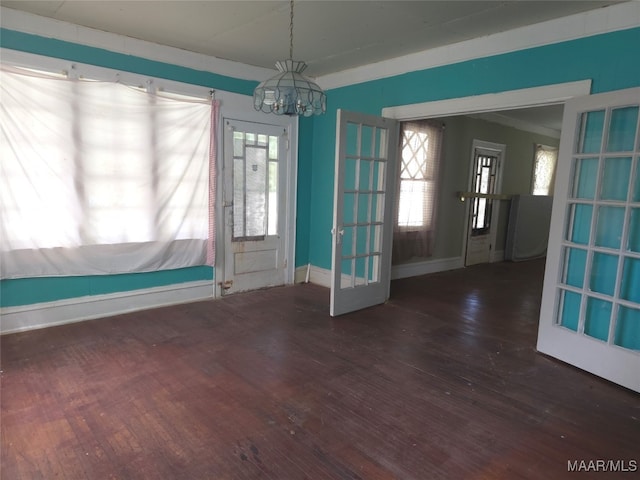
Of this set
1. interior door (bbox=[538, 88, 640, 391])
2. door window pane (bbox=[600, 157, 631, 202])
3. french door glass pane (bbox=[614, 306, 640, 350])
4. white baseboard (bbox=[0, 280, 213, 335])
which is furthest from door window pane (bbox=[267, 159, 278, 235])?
french door glass pane (bbox=[614, 306, 640, 350])

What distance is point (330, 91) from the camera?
5.05 meters

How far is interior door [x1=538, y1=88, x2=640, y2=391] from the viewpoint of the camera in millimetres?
2746

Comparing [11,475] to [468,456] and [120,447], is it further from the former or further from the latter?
[468,456]

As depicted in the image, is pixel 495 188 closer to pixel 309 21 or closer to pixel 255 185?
pixel 255 185

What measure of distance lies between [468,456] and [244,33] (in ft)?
11.8

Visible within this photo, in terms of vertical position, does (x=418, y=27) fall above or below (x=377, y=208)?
above

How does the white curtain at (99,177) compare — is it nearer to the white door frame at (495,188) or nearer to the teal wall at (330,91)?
the teal wall at (330,91)

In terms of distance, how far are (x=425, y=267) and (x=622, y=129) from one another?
3640mm

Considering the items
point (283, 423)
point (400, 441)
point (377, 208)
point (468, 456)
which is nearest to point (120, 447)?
point (283, 423)

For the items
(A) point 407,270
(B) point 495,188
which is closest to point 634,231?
(A) point 407,270

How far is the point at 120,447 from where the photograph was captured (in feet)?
6.72

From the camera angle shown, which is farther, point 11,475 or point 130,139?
point 130,139

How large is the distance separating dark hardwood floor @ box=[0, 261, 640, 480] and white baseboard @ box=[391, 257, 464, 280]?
1.81m

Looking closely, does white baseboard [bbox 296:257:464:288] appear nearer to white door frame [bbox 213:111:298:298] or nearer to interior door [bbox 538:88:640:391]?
white door frame [bbox 213:111:298:298]
